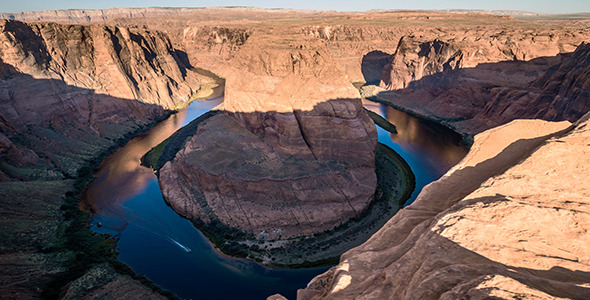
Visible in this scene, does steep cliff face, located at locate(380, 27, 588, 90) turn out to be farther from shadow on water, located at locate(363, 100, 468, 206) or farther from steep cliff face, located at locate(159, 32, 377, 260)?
steep cliff face, located at locate(159, 32, 377, 260)

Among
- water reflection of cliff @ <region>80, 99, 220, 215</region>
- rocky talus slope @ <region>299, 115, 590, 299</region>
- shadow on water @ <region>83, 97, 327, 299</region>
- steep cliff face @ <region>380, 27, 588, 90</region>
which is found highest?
steep cliff face @ <region>380, 27, 588, 90</region>

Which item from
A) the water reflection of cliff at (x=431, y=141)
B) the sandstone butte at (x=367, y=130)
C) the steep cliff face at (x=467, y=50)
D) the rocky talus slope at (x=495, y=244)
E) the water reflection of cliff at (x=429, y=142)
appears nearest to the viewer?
the rocky talus slope at (x=495, y=244)

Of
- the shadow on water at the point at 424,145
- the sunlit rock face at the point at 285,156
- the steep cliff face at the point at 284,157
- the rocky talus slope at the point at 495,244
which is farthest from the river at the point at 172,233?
the rocky talus slope at the point at 495,244

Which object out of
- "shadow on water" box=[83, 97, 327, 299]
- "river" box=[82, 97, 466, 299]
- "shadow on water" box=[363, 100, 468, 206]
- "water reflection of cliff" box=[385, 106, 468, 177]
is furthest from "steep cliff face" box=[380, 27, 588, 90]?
"shadow on water" box=[83, 97, 327, 299]

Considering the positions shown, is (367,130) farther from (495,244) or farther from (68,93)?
(68,93)

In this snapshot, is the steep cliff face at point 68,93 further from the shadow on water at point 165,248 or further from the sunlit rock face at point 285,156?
the sunlit rock face at point 285,156
